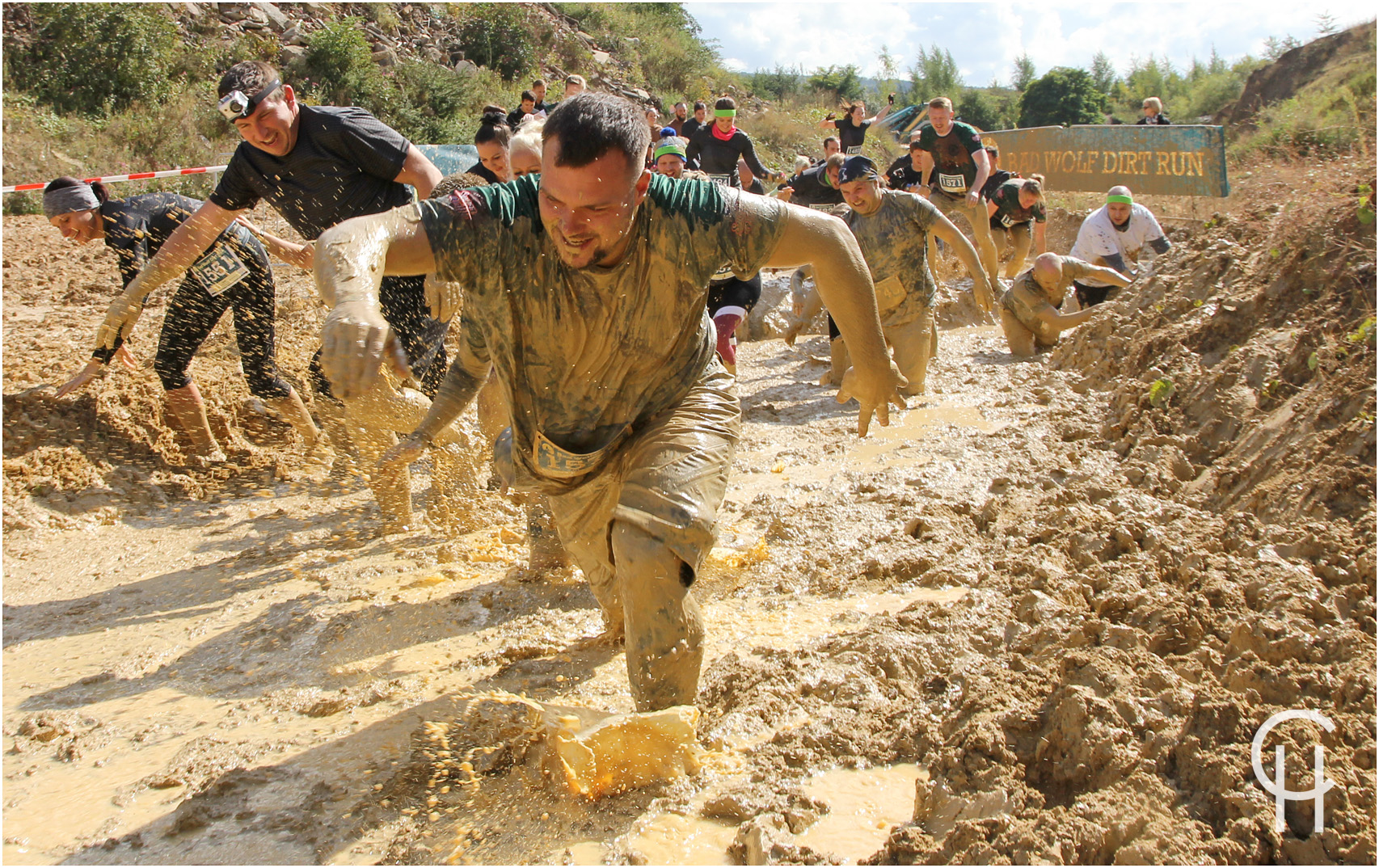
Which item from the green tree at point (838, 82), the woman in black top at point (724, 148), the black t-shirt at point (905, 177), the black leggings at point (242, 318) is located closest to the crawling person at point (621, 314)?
the black leggings at point (242, 318)

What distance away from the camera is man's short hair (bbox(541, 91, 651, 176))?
2135mm

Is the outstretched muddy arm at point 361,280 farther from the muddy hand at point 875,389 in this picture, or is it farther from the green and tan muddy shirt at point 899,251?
the green and tan muddy shirt at point 899,251

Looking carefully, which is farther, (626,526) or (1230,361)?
(1230,361)

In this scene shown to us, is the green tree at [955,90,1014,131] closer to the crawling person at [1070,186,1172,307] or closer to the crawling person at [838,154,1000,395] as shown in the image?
the crawling person at [1070,186,1172,307]

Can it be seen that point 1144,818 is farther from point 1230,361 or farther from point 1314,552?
point 1230,361

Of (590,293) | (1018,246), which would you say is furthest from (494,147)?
(1018,246)

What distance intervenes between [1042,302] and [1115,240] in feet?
3.36

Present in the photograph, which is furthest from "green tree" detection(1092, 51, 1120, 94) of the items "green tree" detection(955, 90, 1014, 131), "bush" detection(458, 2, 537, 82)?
"bush" detection(458, 2, 537, 82)

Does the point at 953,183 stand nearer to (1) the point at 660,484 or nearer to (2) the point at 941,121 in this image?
(2) the point at 941,121

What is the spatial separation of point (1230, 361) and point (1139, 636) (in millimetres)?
2950

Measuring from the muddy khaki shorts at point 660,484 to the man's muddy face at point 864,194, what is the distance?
12.6ft

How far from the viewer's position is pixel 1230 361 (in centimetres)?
504

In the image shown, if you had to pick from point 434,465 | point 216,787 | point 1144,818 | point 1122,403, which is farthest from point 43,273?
point 1144,818

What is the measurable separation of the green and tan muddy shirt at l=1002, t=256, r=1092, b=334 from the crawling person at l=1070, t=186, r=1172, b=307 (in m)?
0.12
